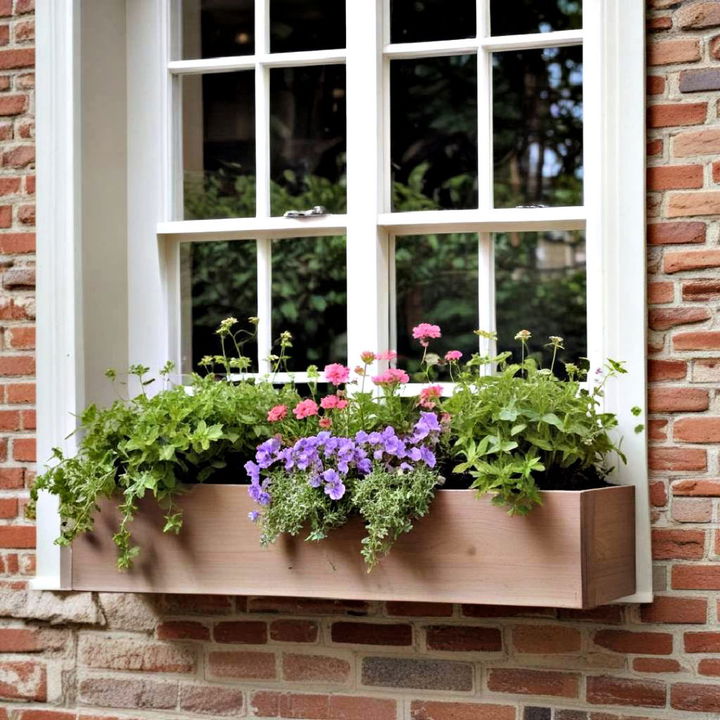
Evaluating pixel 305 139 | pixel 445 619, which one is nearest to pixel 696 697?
pixel 445 619

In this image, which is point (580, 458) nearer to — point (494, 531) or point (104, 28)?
point (494, 531)

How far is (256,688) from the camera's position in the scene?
2828mm

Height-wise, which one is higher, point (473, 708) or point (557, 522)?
point (557, 522)

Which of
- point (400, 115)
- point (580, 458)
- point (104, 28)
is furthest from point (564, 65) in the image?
point (580, 458)

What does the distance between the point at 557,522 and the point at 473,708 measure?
0.61m

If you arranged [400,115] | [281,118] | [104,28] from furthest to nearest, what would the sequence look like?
1. [400,115]
2. [281,118]
3. [104,28]

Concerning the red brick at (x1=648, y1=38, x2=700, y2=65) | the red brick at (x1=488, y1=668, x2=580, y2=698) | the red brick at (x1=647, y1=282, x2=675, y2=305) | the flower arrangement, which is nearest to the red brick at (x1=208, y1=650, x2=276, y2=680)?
the flower arrangement

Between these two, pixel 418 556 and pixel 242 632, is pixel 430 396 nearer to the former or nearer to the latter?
pixel 418 556

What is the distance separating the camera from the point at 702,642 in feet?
8.23

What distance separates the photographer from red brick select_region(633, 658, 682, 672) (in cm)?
253

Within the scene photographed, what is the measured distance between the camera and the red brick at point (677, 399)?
8.26 feet

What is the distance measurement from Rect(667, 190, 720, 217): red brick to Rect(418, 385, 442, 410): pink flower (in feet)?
2.20

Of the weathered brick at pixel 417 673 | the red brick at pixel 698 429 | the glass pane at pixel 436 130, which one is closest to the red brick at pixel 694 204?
the red brick at pixel 698 429

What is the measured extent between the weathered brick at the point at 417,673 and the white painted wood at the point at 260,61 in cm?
155
